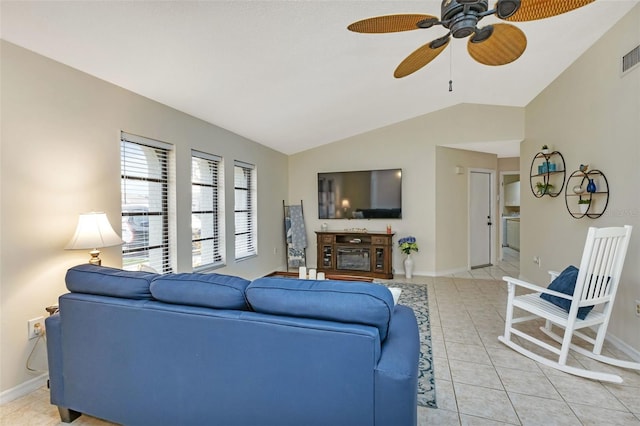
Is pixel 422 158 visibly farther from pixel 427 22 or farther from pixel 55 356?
pixel 55 356

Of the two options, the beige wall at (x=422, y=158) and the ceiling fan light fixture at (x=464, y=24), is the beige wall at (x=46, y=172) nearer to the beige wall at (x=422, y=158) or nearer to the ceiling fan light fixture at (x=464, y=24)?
the ceiling fan light fixture at (x=464, y=24)

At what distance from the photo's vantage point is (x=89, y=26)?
6.34 feet

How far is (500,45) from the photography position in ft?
6.78

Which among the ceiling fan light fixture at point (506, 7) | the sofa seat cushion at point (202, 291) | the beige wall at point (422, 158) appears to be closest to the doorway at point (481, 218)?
the beige wall at point (422, 158)

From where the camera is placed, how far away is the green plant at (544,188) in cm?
375

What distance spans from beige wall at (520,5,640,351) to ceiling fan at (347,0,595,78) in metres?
1.20

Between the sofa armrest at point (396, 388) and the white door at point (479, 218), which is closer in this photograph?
the sofa armrest at point (396, 388)

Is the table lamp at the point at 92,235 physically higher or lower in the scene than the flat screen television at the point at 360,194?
lower

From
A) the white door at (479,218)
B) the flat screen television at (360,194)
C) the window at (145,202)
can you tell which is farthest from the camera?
the white door at (479,218)

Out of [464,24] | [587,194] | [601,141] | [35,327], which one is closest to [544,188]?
[587,194]

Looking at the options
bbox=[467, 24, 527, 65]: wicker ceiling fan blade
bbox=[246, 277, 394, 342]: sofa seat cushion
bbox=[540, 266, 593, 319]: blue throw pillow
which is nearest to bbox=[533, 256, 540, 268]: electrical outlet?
bbox=[540, 266, 593, 319]: blue throw pillow

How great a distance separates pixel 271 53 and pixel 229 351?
2339 mm

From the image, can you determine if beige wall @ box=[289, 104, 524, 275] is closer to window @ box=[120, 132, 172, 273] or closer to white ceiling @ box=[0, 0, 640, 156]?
white ceiling @ box=[0, 0, 640, 156]

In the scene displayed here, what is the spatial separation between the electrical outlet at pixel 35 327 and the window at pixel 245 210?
252 centimetres
